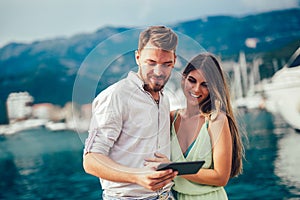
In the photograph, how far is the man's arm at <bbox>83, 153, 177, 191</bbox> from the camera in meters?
1.57

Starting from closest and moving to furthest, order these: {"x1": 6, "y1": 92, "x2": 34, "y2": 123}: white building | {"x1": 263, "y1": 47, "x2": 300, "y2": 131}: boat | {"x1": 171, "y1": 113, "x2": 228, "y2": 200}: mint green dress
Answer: {"x1": 171, "y1": 113, "x2": 228, "y2": 200}: mint green dress
{"x1": 6, "y1": 92, "x2": 34, "y2": 123}: white building
{"x1": 263, "y1": 47, "x2": 300, "y2": 131}: boat

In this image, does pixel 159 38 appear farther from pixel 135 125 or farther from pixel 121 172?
pixel 121 172

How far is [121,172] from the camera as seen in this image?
5.23ft

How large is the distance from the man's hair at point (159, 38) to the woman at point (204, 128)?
0.36ft

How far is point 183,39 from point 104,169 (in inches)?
18.8

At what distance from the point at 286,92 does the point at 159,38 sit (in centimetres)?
165

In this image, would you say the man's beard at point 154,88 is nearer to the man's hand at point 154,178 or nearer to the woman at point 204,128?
the woman at point 204,128

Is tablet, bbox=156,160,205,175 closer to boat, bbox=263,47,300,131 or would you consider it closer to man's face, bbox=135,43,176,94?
man's face, bbox=135,43,176,94

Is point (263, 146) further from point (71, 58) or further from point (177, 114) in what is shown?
point (177, 114)

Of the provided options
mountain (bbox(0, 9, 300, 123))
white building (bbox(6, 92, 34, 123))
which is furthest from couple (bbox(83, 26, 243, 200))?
white building (bbox(6, 92, 34, 123))

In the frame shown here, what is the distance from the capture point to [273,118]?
10.0ft

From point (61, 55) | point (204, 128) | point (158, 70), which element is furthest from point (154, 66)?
point (61, 55)

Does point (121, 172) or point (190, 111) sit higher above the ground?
point (190, 111)

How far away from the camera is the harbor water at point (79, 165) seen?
9.29 feet
